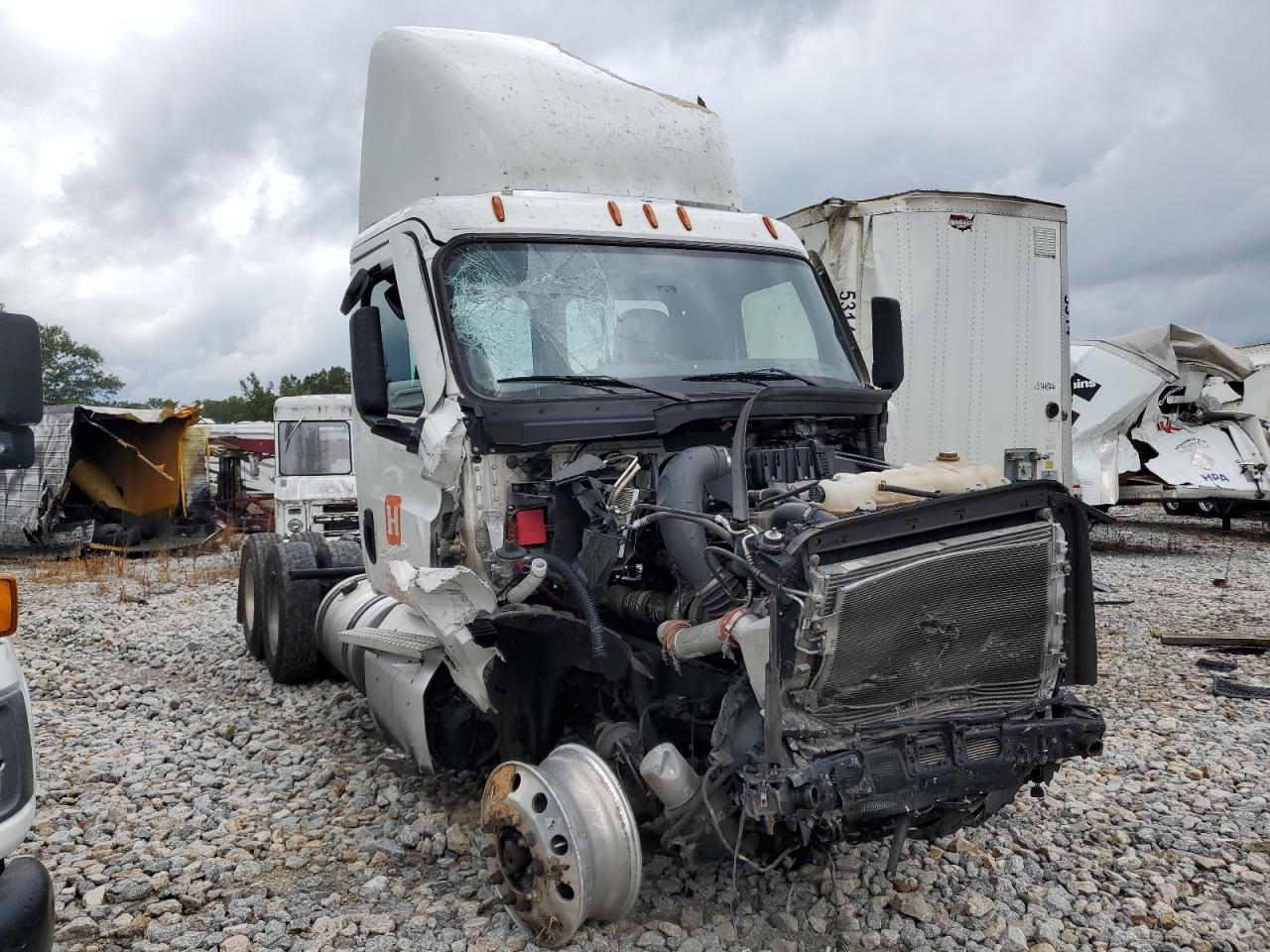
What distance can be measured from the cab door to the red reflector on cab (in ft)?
1.09

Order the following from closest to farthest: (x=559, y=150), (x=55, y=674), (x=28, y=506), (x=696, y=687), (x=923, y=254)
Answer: (x=696, y=687), (x=559, y=150), (x=55, y=674), (x=923, y=254), (x=28, y=506)

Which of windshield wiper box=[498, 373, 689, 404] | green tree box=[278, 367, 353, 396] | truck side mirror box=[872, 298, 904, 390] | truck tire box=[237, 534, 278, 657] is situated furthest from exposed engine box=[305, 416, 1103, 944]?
green tree box=[278, 367, 353, 396]

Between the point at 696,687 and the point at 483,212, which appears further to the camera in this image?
the point at 483,212

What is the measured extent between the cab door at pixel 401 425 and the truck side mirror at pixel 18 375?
1.45 meters

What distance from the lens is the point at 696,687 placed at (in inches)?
145

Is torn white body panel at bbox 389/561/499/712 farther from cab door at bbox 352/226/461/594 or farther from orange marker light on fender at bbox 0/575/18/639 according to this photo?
orange marker light on fender at bbox 0/575/18/639

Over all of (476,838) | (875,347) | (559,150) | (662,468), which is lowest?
(476,838)

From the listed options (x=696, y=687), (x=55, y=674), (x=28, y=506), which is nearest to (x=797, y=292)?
(x=696, y=687)

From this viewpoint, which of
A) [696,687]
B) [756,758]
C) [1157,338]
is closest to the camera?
[756,758]

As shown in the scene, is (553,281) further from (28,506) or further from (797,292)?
(28,506)

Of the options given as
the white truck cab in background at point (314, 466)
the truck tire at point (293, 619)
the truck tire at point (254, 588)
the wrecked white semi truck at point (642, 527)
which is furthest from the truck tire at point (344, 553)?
the white truck cab in background at point (314, 466)

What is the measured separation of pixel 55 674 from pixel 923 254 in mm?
8403

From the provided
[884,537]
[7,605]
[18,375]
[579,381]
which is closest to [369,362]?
[579,381]

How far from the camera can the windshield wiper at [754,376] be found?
4254mm
